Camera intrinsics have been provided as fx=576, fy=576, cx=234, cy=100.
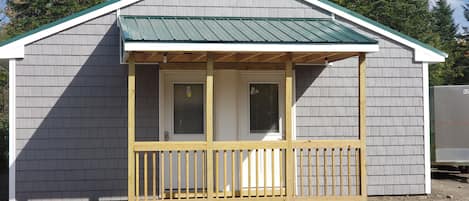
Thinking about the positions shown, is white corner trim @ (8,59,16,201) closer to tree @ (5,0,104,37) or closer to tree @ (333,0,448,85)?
tree @ (5,0,104,37)

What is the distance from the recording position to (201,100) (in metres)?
9.00

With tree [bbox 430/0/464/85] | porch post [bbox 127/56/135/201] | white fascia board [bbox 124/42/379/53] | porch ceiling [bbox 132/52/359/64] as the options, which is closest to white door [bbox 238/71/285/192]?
porch ceiling [bbox 132/52/359/64]

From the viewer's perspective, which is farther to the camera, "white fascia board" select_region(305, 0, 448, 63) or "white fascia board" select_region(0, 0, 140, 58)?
"white fascia board" select_region(305, 0, 448, 63)

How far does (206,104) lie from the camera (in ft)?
26.6

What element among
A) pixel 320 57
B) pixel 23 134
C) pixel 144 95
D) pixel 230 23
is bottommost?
pixel 23 134

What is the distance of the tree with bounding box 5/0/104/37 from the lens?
85.1 ft

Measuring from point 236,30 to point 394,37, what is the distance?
2974 millimetres

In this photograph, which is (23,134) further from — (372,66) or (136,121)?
(372,66)

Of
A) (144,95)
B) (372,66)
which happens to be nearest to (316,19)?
(372,66)

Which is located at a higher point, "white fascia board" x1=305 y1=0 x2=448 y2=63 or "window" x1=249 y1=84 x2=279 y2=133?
"white fascia board" x1=305 y1=0 x2=448 y2=63

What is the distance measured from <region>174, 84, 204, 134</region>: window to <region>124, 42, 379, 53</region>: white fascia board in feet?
6.63

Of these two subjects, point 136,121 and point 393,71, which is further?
point 393,71

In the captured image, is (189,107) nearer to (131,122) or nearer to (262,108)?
(262,108)

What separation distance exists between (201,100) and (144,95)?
2.90ft
